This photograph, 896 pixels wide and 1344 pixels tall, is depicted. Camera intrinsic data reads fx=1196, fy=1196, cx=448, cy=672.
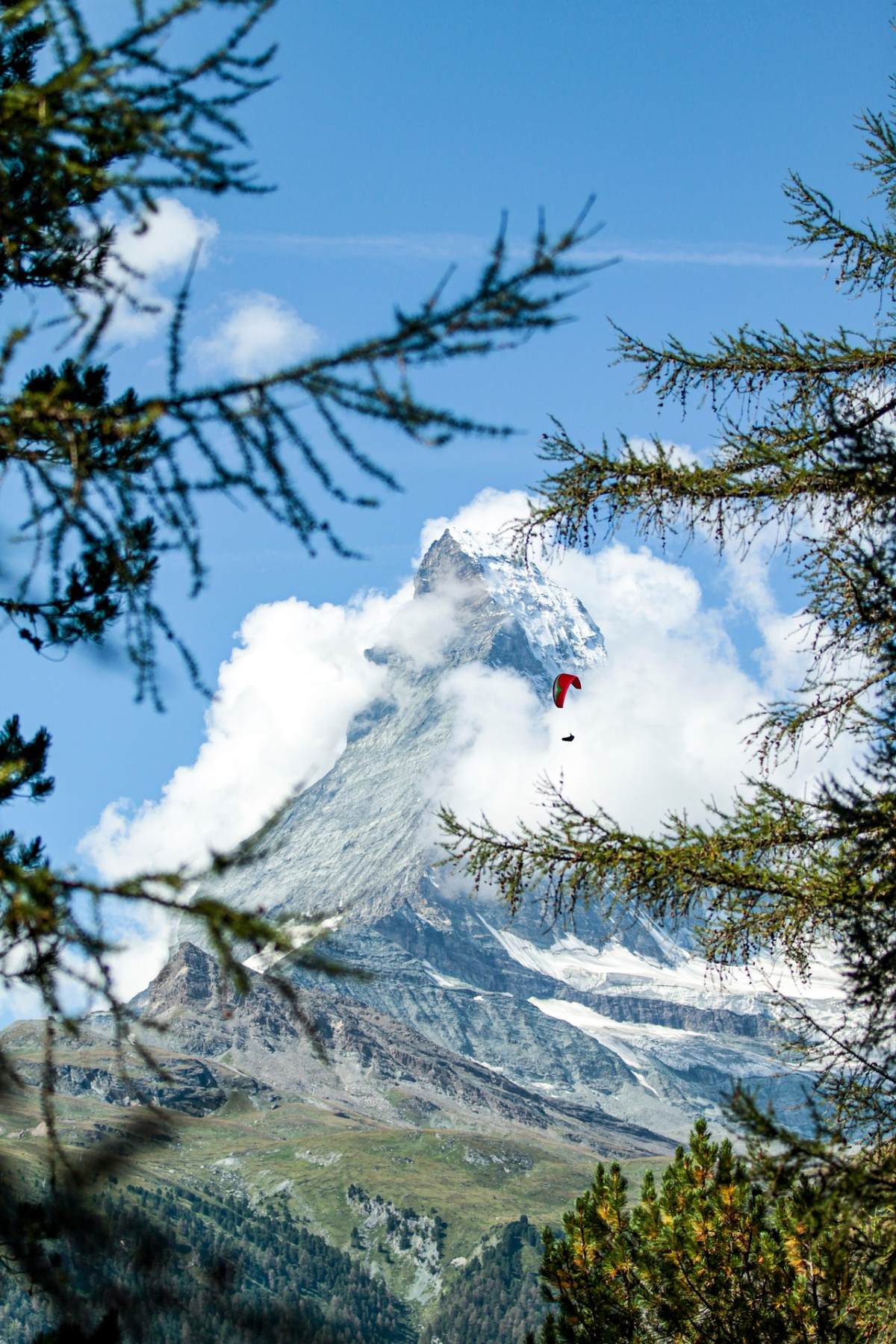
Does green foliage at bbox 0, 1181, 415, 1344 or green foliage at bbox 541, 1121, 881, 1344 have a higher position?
green foliage at bbox 0, 1181, 415, 1344

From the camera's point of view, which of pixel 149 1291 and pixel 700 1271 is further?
pixel 700 1271

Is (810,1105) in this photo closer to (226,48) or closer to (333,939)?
(333,939)

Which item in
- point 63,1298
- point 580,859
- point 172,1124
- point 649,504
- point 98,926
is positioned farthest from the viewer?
point 649,504

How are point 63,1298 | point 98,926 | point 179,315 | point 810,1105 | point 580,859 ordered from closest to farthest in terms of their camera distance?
point 63,1298
point 98,926
point 179,315
point 810,1105
point 580,859

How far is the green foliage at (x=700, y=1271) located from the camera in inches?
423

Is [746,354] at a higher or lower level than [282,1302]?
higher

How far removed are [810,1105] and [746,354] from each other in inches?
228

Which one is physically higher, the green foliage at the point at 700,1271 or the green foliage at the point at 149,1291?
the green foliage at the point at 149,1291

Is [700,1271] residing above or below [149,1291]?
below

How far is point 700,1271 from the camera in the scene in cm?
1131

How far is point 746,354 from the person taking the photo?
Answer: 31.8 feet

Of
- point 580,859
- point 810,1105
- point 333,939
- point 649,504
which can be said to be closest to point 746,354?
point 649,504

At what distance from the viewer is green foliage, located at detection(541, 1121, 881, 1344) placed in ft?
35.3

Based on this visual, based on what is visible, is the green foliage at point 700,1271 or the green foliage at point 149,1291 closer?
the green foliage at point 149,1291
